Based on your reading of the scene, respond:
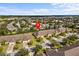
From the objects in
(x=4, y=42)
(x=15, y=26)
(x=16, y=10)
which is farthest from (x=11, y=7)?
(x=4, y=42)

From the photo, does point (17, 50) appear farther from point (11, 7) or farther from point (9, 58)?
point (11, 7)

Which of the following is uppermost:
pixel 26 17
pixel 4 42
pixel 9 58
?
pixel 26 17

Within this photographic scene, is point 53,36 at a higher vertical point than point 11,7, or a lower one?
lower

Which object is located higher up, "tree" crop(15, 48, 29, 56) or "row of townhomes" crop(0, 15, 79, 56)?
"row of townhomes" crop(0, 15, 79, 56)

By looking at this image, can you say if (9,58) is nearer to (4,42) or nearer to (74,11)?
(4,42)

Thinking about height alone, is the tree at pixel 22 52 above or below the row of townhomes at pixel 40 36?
below

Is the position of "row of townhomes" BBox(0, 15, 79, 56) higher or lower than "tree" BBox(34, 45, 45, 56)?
higher

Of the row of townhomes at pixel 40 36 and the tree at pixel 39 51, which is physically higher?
the row of townhomes at pixel 40 36
